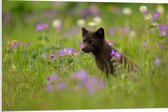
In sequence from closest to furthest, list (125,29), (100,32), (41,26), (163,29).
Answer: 1. (100,32)
2. (163,29)
3. (41,26)
4. (125,29)

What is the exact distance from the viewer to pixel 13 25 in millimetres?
6426

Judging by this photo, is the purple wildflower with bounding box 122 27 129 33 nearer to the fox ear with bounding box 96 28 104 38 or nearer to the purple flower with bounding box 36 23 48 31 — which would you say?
the fox ear with bounding box 96 28 104 38

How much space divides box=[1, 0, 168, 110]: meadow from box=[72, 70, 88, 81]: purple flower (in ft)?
0.03

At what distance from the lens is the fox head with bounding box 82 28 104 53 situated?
6.16m

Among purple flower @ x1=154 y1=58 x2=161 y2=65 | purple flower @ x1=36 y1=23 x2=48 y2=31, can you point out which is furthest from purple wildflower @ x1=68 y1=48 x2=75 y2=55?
purple flower @ x1=154 y1=58 x2=161 y2=65

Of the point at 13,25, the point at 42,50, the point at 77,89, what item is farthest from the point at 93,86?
the point at 13,25

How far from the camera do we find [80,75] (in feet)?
19.9

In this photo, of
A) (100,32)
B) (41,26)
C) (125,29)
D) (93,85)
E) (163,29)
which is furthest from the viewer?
(125,29)

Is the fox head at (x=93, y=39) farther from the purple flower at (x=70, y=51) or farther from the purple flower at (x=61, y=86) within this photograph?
the purple flower at (x=61, y=86)

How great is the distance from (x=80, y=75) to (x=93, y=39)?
1.28 ft

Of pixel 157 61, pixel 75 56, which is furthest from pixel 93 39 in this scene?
pixel 157 61

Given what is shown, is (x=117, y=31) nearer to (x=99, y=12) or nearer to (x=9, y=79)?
(x=99, y=12)

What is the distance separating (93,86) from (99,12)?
0.93m

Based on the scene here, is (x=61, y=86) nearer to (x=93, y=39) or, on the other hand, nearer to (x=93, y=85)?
(x=93, y=85)
